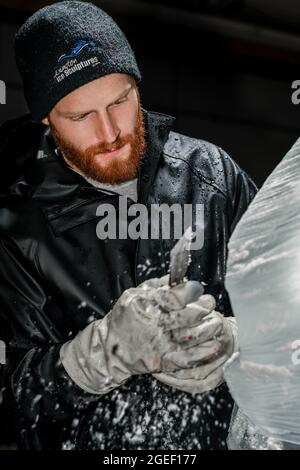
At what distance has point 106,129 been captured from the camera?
38.5 inches

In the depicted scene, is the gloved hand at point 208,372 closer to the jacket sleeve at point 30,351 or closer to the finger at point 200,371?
the finger at point 200,371

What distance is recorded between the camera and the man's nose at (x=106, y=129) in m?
0.98

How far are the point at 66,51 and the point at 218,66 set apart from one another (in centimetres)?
244

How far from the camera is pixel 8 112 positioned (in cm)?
265

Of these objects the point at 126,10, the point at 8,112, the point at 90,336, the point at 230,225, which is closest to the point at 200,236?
the point at 230,225

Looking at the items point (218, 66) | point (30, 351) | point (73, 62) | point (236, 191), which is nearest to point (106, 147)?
point (73, 62)

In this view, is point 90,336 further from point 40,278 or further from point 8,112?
point 8,112

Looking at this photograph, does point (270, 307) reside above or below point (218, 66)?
above

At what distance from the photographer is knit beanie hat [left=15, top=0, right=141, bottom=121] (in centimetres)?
95

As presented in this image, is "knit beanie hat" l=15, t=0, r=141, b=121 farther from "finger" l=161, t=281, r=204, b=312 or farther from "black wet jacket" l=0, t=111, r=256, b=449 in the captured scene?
"finger" l=161, t=281, r=204, b=312

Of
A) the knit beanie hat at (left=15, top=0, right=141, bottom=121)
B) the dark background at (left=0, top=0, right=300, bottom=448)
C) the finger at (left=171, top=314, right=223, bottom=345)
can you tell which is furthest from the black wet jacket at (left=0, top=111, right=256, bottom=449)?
the dark background at (left=0, top=0, right=300, bottom=448)

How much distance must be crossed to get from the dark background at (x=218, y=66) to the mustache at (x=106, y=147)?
178 centimetres

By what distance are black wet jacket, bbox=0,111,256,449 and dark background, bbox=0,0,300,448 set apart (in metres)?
1.78

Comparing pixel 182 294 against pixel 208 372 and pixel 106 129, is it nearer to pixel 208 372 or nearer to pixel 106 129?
pixel 208 372
